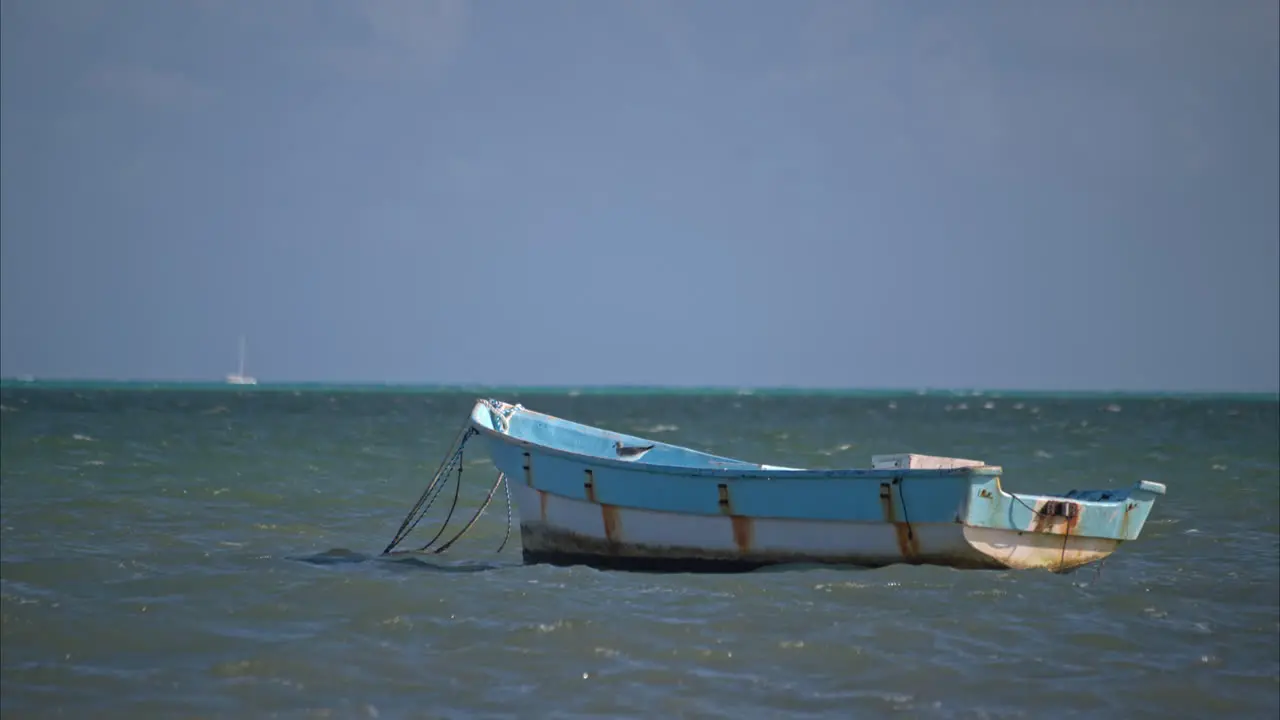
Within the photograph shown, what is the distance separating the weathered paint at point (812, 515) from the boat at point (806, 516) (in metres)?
0.01

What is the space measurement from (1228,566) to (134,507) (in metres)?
15.3

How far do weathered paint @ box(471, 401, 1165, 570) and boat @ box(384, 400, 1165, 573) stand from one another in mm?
14

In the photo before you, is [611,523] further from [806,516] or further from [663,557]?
[806,516]

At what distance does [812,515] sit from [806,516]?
7 cm

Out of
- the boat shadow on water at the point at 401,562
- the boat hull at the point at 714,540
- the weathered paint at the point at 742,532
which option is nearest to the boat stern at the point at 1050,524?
the boat hull at the point at 714,540

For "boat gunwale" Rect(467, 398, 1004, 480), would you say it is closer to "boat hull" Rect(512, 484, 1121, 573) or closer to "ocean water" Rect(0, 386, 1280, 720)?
"boat hull" Rect(512, 484, 1121, 573)

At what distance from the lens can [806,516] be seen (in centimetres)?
1401

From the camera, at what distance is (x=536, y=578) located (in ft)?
45.8

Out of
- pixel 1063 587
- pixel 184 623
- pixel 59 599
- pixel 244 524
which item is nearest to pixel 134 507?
pixel 244 524

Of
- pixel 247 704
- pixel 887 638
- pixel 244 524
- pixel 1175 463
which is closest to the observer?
pixel 247 704

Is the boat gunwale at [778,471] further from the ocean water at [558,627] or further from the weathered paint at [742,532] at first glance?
the ocean water at [558,627]

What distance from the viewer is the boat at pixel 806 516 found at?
44.5ft

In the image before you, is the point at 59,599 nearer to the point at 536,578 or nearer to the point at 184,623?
the point at 184,623

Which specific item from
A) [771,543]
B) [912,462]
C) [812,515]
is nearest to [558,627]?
[771,543]
